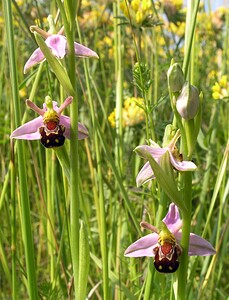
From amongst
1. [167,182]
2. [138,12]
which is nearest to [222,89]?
[138,12]

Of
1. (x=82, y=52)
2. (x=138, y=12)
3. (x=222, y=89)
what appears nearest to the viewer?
(x=82, y=52)

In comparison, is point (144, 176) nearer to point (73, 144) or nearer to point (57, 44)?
point (73, 144)

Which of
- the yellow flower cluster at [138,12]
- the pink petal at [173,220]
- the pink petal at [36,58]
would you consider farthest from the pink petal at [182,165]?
the yellow flower cluster at [138,12]

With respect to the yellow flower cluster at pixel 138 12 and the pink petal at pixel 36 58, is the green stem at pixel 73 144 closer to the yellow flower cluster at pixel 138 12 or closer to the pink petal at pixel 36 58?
the pink petal at pixel 36 58

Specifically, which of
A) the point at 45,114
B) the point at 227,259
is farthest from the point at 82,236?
the point at 227,259

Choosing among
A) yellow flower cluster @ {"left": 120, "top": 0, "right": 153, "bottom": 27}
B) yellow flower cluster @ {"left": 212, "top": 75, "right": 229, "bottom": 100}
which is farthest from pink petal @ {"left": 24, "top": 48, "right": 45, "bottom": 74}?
yellow flower cluster @ {"left": 212, "top": 75, "right": 229, "bottom": 100}

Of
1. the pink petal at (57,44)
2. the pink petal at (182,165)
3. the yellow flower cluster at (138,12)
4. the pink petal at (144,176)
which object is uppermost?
the yellow flower cluster at (138,12)
